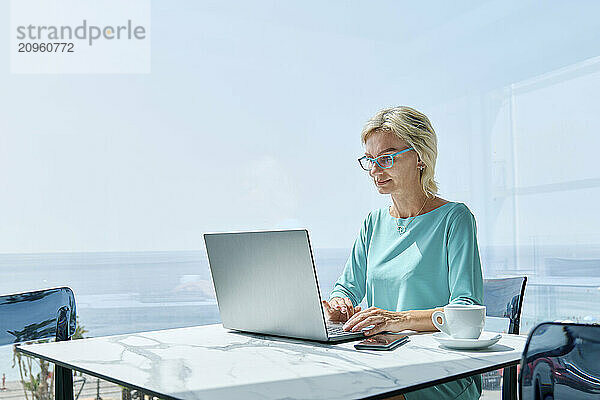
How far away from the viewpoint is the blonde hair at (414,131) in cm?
193

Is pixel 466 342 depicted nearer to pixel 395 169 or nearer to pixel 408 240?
pixel 408 240

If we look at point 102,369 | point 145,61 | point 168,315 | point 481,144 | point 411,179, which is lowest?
point 168,315

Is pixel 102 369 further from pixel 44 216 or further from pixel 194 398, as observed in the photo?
pixel 44 216

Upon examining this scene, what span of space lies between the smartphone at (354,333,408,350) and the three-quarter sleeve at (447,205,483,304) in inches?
10.8

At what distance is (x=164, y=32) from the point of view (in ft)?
13.5

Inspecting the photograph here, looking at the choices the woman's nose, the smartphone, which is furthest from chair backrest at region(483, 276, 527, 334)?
the smartphone

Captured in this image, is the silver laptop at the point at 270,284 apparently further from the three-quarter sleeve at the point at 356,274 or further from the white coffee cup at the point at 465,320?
the three-quarter sleeve at the point at 356,274

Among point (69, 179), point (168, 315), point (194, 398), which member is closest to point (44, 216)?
point (69, 179)

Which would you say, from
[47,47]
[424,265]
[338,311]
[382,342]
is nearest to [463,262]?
[424,265]

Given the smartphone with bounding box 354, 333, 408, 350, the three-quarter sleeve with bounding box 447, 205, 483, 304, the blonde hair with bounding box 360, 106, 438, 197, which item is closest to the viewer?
the smartphone with bounding box 354, 333, 408, 350

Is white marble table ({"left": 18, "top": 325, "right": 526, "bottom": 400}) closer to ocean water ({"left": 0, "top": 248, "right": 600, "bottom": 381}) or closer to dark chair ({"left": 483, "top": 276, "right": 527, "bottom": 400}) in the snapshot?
dark chair ({"left": 483, "top": 276, "right": 527, "bottom": 400})

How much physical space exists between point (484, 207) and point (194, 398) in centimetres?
335

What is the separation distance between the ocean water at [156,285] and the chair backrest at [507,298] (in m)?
1.74

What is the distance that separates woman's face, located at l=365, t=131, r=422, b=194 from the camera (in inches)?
76.2
